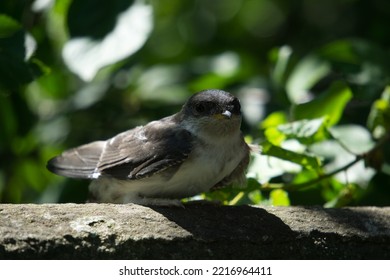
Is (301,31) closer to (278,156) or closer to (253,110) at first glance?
(253,110)

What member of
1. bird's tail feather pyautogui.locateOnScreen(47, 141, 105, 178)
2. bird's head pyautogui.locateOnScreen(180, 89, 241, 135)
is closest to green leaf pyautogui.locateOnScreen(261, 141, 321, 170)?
bird's head pyautogui.locateOnScreen(180, 89, 241, 135)

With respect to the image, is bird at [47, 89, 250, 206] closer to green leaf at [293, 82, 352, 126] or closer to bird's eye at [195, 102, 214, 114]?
bird's eye at [195, 102, 214, 114]

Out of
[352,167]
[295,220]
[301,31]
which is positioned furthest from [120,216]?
[301,31]

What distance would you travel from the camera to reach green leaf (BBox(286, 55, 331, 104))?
193 inches

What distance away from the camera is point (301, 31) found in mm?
7281

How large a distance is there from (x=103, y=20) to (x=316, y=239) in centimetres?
178

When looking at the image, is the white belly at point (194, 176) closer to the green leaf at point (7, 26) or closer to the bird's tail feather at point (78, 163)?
the bird's tail feather at point (78, 163)

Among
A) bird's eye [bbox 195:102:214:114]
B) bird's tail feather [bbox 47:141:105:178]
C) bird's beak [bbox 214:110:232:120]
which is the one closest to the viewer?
bird's beak [bbox 214:110:232:120]

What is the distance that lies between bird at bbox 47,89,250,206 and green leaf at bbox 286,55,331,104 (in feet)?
3.00

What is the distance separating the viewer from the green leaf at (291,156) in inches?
156

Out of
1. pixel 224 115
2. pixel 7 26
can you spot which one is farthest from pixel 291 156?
pixel 7 26

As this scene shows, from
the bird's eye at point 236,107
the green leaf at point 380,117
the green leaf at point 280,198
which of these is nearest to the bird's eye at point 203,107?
the bird's eye at point 236,107

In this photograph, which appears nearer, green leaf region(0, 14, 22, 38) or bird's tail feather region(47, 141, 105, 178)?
green leaf region(0, 14, 22, 38)

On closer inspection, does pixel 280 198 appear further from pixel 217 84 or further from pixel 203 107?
pixel 217 84
